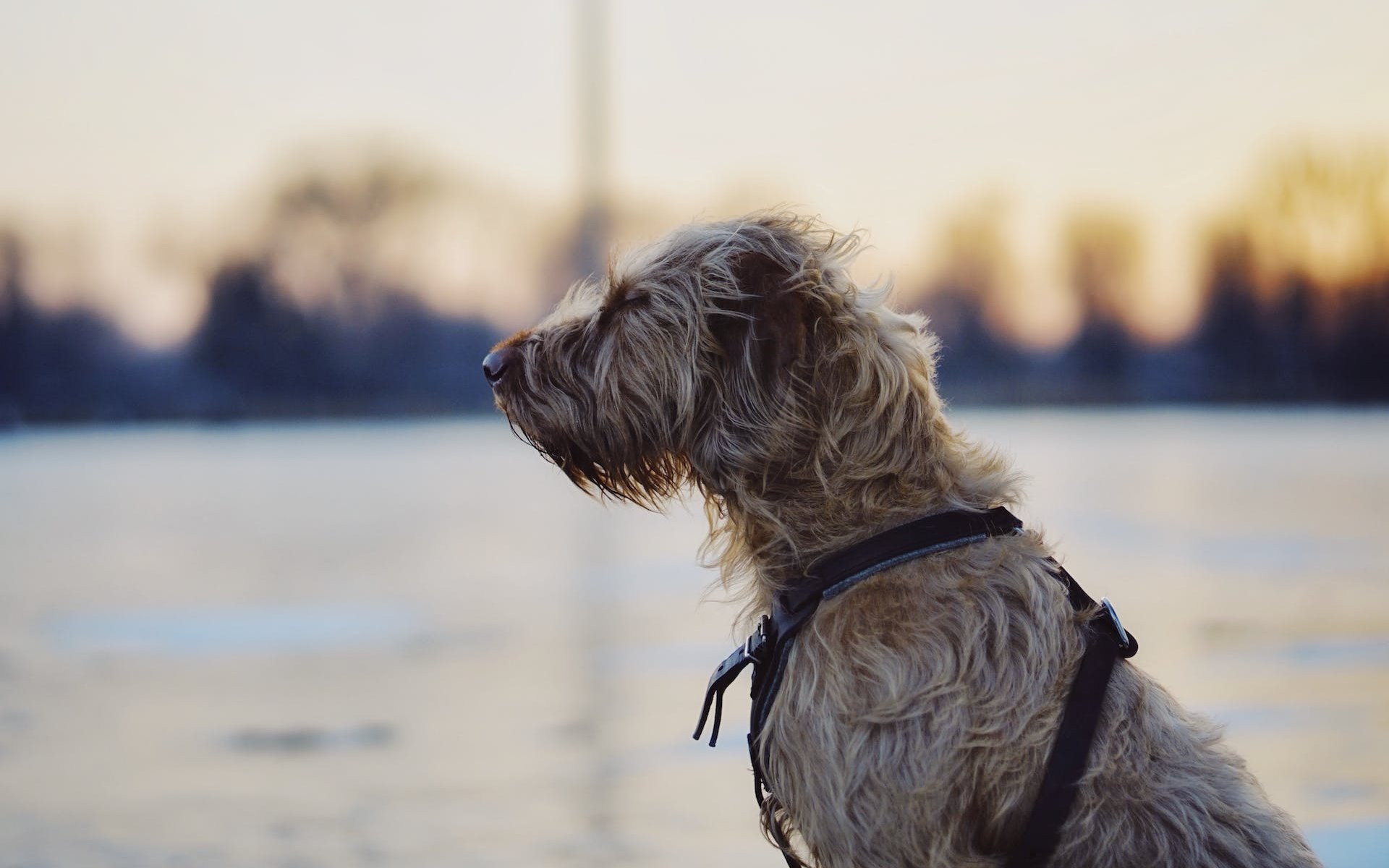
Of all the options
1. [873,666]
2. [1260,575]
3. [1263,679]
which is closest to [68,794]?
[873,666]

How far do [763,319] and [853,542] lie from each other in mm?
563

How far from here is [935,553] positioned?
289 centimetres

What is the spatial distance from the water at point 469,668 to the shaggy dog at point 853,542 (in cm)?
41

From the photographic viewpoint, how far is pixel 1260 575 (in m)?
11.1

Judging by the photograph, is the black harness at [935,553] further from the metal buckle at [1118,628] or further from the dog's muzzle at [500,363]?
the dog's muzzle at [500,363]

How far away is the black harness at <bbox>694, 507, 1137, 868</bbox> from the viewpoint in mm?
2613

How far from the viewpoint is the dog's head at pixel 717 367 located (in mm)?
3053

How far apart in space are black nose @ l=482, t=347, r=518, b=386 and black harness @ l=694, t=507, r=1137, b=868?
3.01 feet

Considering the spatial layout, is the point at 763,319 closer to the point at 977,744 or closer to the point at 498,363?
the point at 498,363

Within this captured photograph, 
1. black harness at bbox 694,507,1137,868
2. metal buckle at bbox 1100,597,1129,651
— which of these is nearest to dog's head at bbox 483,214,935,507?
black harness at bbox 694,507,1137,868

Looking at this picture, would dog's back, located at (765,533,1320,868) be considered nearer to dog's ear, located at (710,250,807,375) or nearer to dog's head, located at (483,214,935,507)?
dog's head, located at (483,214,935,507)

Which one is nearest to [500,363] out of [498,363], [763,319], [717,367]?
[498,363]

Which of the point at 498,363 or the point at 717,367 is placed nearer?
the point at 717,367

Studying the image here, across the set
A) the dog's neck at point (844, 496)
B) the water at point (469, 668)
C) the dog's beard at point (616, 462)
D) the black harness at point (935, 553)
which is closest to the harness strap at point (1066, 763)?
the black harness at point (935, 553)
